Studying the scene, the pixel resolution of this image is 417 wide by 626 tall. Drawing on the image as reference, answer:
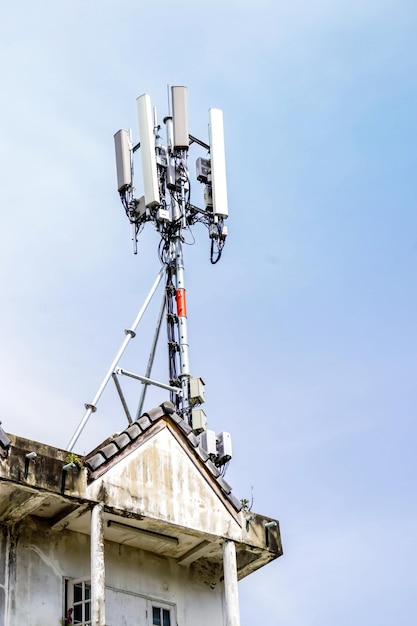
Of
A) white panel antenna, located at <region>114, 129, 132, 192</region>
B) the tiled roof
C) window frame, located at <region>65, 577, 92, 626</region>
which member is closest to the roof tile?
the tiled roof

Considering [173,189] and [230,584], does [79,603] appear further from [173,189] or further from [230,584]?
[173,189]

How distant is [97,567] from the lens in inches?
843

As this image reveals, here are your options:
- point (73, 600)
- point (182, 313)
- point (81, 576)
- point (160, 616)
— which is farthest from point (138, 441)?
point (182, 313)

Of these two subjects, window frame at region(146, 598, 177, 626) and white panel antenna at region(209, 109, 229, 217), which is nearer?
window frame at region(146, 598, 177, 626)

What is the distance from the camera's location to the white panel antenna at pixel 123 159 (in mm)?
30766

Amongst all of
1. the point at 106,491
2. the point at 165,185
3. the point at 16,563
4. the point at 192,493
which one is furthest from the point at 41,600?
the point at 165,185

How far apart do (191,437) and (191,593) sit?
10.7 ft

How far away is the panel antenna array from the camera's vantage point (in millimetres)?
29350

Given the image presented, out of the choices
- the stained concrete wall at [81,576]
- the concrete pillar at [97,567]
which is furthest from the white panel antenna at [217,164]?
the concrete pillar at [97,567]

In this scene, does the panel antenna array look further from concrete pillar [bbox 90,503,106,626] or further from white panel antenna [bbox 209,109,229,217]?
concrete pillar [bbox 90,503,106,626]

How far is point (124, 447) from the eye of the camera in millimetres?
23031

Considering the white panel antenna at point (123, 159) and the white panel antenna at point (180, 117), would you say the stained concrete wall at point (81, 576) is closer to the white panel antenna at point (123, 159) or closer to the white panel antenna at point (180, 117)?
the white panel antenna at point (123, 159)

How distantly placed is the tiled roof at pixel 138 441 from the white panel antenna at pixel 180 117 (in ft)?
29.0

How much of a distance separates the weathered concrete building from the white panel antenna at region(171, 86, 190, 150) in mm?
8938
